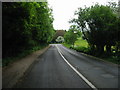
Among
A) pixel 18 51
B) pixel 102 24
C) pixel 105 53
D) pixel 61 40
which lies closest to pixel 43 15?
pixel 18 51

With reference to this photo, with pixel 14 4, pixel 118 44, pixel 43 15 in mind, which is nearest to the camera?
pixel 14 4

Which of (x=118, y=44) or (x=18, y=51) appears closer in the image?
(x=118, y=44)

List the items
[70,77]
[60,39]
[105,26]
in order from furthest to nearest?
[60,39] < [105,26] < [70,77]

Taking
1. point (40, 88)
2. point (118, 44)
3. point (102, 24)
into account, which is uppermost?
point (102, 24)

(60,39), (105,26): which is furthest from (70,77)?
(60,39)

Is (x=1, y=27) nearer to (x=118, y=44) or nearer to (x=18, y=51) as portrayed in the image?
(x=18, y=51)

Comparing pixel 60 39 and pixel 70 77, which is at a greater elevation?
pixel 60 39

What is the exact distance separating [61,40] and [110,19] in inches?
4653

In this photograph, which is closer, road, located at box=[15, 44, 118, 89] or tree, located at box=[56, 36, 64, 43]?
road, located at box=[15, 44, 118, 89]

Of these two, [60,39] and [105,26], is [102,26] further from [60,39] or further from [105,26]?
[60,39]

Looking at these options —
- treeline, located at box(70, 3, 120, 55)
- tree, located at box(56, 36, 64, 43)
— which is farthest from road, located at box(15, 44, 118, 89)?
tree, located at box(56, 36, 64, 43)

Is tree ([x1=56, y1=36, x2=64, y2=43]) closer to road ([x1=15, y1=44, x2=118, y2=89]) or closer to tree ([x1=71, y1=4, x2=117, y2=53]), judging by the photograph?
tree ([x1=71, y1=4, x2=117, y2=53])

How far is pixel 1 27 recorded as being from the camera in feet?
37.7

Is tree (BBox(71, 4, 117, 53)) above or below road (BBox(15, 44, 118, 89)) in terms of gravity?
above
